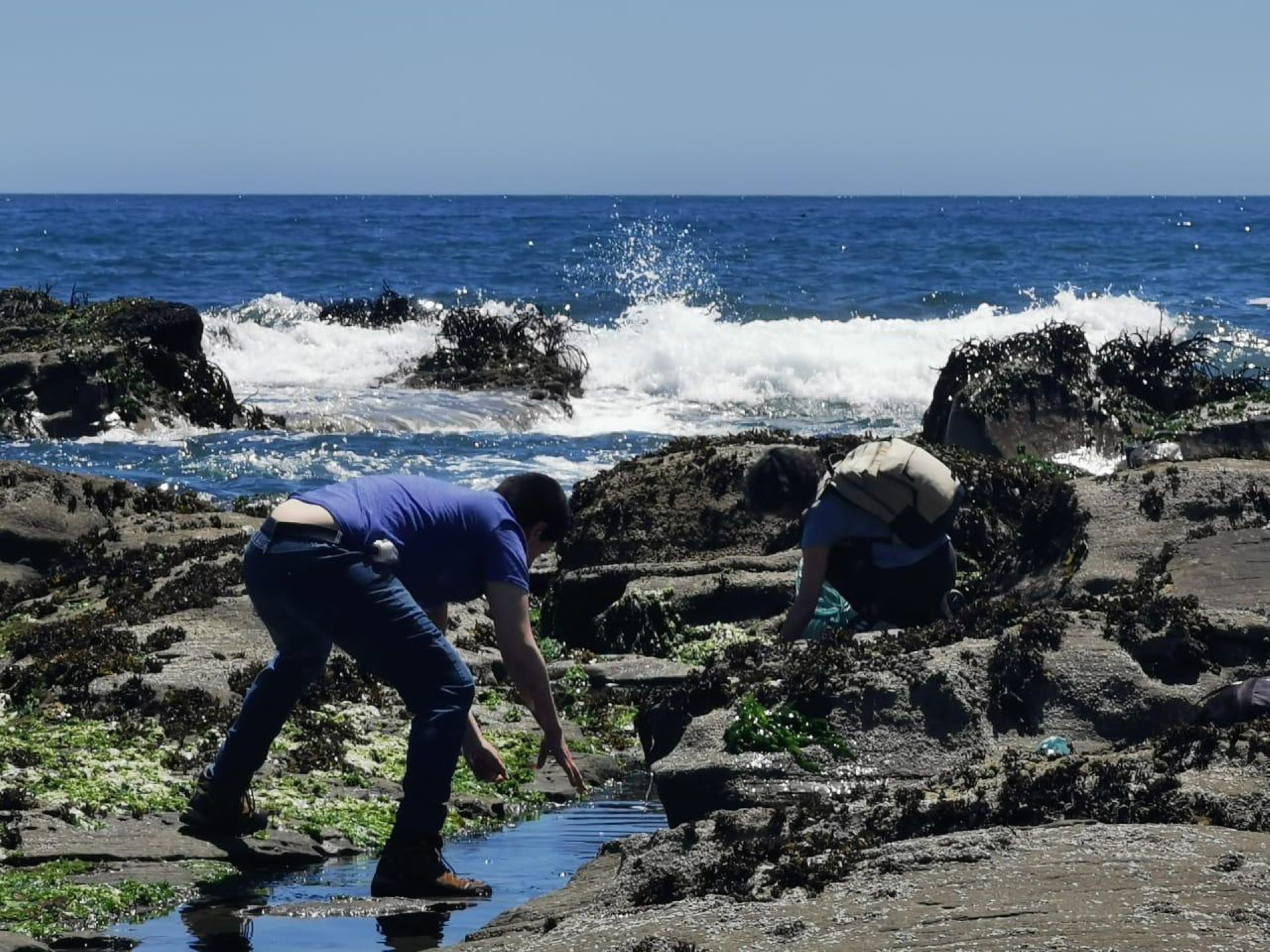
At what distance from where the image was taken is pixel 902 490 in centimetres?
1009

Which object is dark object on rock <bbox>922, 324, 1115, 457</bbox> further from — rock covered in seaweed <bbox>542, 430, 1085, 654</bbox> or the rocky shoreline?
the rocky shoreline

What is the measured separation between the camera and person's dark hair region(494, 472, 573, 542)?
725 centimetres

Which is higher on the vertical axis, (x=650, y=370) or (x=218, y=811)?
(x=218, y=811)

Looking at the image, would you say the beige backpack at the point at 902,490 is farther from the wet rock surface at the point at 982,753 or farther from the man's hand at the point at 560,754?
the man's hand at the point at 560,754

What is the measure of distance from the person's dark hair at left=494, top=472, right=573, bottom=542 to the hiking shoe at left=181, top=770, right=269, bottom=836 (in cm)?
167

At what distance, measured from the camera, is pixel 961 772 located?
22.4ft

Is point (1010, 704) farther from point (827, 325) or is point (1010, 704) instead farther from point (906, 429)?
point (827, 325)

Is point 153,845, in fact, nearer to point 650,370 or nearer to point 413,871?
point 413,871

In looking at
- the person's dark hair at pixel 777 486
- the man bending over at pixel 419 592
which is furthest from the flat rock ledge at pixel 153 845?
the person's dark hair at pixel 777 486

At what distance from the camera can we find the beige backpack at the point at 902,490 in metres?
10.0

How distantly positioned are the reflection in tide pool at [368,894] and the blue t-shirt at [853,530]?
2031 mm

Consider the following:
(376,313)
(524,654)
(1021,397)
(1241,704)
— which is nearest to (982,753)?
(1241,704)

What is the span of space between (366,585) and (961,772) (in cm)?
221

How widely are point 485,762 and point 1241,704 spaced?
9.19 feet
